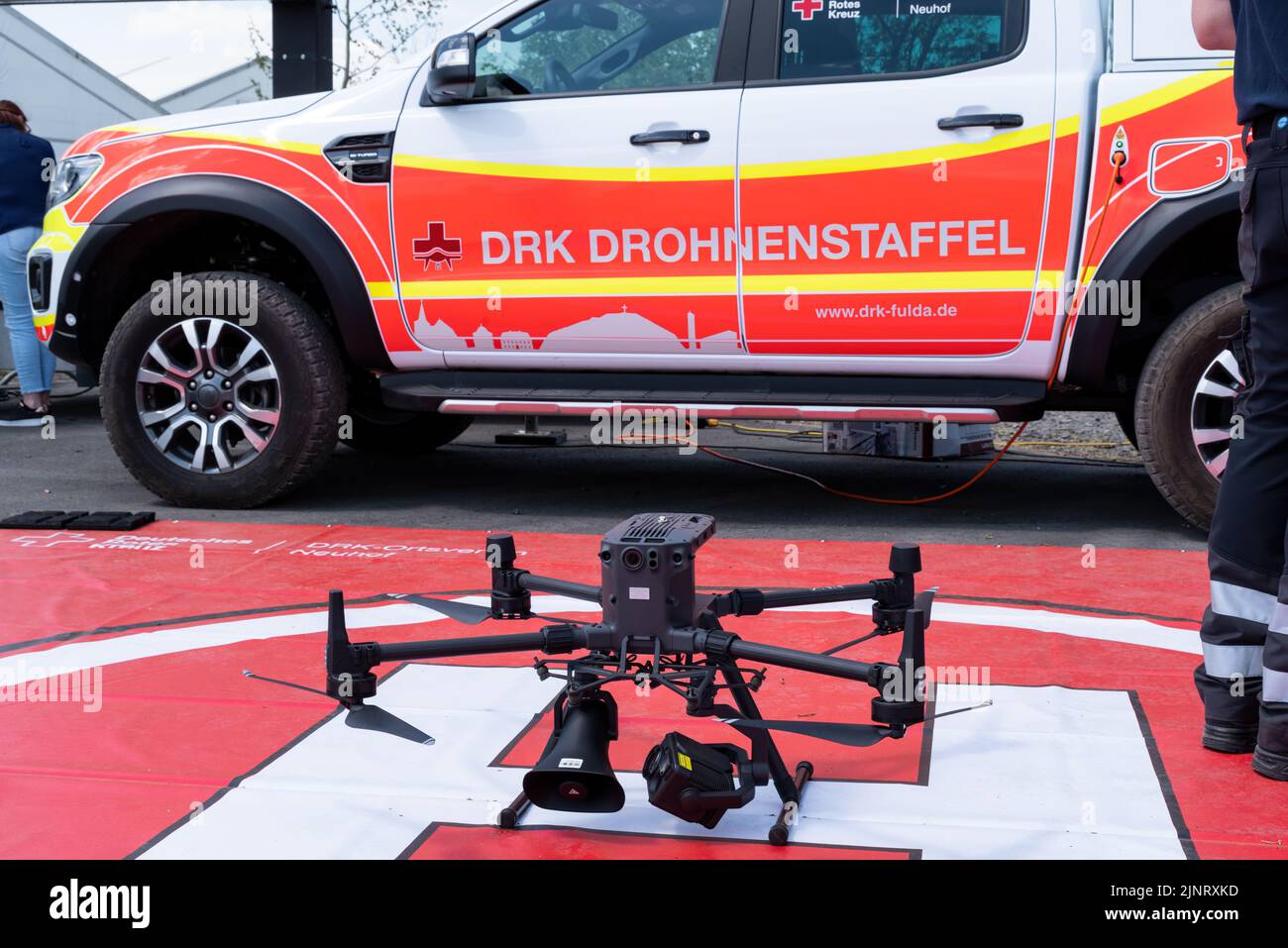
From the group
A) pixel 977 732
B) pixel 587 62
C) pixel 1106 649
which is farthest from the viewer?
pixel 587 62

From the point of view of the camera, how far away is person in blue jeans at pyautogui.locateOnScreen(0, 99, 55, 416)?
8125 mm

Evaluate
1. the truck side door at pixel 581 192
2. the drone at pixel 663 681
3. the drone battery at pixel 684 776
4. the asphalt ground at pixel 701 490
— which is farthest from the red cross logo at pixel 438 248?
the drone battery at pixel 684 776

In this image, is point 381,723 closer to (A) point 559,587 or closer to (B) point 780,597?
(A) point 559,587

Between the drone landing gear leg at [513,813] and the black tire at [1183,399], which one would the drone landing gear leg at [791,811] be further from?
the black tire at [1183,399]

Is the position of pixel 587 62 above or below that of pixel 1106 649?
above

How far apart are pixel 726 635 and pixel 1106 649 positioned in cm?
148

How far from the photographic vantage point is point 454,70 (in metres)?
4.95

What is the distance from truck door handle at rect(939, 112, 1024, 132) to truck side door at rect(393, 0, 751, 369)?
2.35 feet

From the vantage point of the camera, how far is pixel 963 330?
15.6 feet

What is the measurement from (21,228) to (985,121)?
590 centimetres

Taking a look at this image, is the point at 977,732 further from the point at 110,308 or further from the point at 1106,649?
the point at 110,308

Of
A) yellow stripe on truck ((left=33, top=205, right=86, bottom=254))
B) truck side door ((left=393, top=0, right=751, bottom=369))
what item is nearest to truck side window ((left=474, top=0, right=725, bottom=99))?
truck side door ((left=393, top=0, right=751, bottom=369))

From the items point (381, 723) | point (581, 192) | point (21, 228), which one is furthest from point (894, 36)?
point (21, 228)

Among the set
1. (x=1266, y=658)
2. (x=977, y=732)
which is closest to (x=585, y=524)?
(x=977, y=732)
